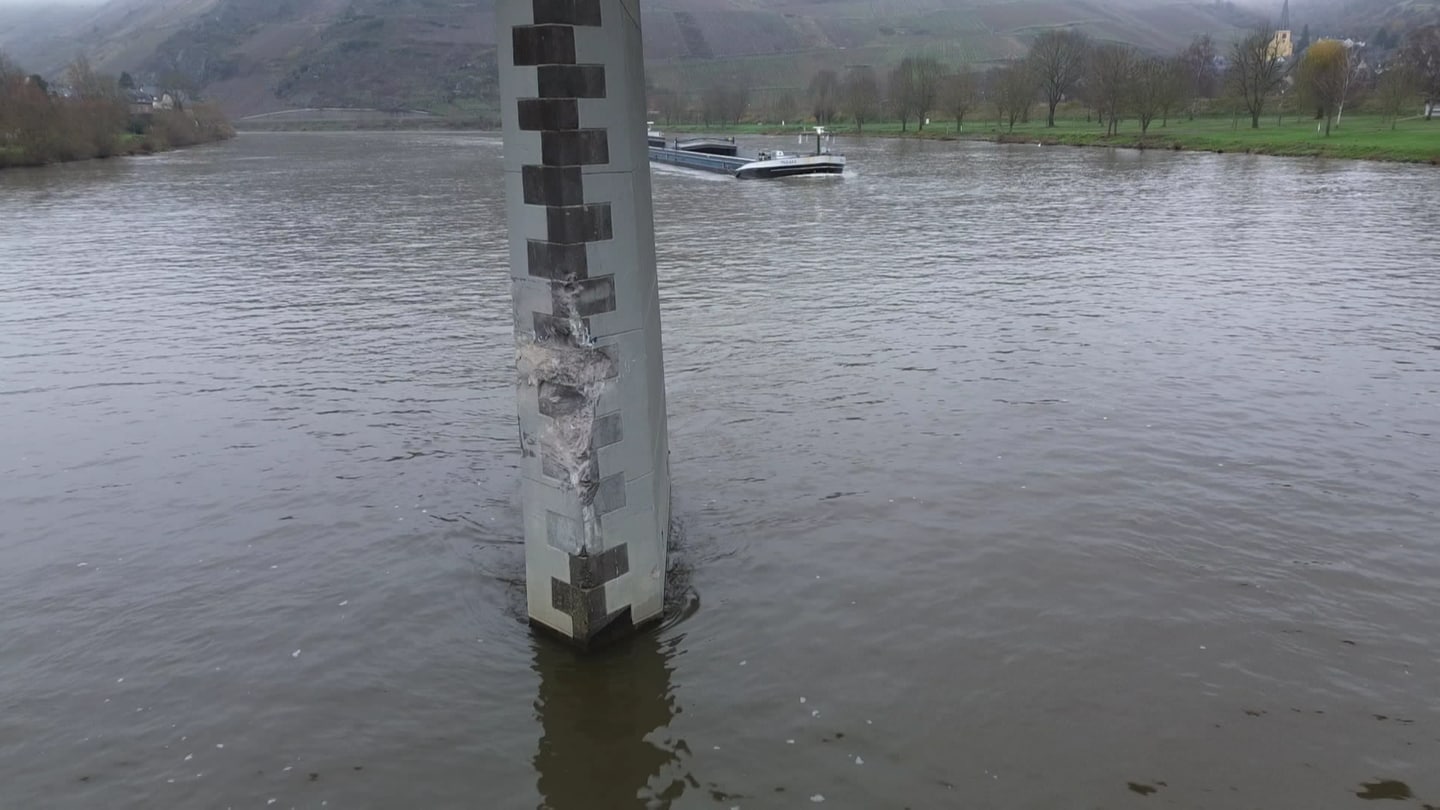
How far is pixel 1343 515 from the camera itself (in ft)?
43.2

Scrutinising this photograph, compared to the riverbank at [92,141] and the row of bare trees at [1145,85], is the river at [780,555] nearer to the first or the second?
the riverbank at [92,141]

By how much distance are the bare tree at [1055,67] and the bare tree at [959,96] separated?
A: 800cm

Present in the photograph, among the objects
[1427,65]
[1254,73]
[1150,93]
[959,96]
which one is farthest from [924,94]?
[1427,65]

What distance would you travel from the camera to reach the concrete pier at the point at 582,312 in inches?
360

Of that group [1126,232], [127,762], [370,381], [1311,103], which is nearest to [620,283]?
[127,762]

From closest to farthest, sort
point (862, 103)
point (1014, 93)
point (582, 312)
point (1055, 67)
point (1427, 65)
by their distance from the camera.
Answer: point (582, 312) < point (1427, 65) < point (1014, 93) < point (1055, 67) < point (862, 103)

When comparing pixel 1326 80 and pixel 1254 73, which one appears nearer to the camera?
pixel 1326 80

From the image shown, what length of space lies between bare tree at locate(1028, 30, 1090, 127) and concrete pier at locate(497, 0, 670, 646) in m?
118

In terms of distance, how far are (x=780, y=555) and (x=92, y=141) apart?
100m

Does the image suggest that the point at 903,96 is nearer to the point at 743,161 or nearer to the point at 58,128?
the point at 743,161

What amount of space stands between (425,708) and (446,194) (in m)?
52.8

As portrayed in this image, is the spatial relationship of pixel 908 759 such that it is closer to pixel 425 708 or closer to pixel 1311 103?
pixel 425 708

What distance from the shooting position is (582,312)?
31.8ft

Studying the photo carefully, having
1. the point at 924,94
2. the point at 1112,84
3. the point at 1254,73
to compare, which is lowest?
the point at 1112,84
